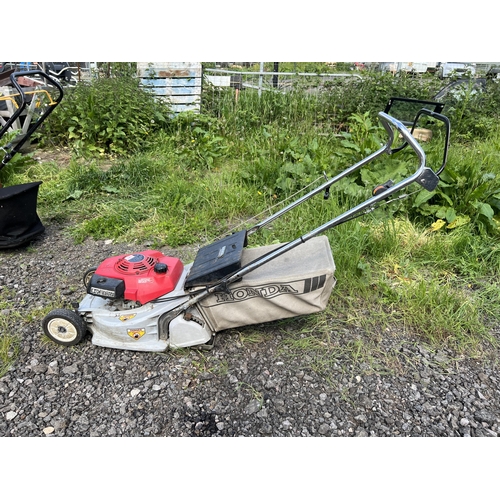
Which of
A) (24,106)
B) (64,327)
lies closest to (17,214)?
(24,106)

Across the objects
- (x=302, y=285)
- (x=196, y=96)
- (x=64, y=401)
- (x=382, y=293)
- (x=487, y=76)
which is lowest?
(x=64, y=401)

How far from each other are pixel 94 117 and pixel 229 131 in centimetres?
183

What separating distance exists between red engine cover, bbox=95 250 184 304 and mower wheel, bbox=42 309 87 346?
298 mm

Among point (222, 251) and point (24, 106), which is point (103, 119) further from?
point (222, 251)

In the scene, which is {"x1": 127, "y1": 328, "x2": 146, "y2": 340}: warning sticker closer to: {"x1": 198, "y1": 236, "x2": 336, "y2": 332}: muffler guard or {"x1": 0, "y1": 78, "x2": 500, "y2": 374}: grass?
{"x1": 198, "y1": 236, "x2": 336, "y2": 332}: muffler guard

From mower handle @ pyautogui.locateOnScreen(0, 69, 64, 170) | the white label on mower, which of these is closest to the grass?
the white label on mower

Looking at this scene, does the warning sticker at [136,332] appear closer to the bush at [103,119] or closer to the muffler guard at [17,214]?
the muffler guard at [17,214]

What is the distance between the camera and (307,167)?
14.0 feet

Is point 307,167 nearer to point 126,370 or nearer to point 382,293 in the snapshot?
point 382,293

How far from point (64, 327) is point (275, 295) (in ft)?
4.17

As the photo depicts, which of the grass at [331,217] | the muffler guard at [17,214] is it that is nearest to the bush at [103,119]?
the grass at [331,217]

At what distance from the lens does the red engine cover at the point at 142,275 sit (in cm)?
243

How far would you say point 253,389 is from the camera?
7.51 feet
